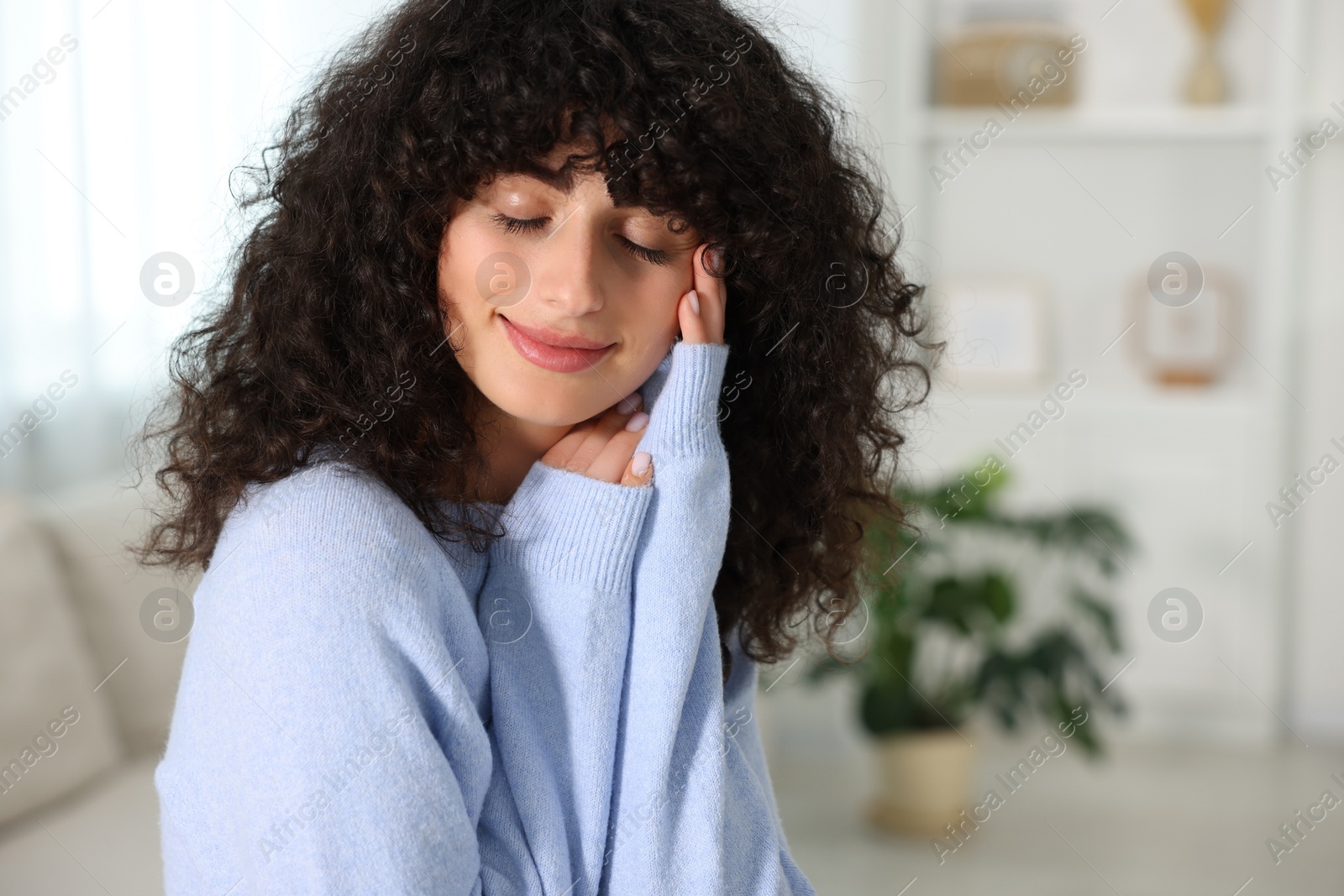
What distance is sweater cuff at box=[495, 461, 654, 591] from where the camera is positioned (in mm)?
935

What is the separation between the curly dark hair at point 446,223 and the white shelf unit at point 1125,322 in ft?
7.10

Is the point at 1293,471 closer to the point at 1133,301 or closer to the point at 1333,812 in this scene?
the point at 1133,301

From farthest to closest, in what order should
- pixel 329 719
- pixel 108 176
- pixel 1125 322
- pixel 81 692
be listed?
pixel 1125 322 → pixel 108 176 → pixel 81 692 → pixel 329 719

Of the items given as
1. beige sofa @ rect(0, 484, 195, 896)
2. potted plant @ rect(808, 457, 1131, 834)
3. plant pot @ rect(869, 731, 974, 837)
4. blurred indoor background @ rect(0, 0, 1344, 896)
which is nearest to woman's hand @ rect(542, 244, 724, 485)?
beige sofa @ rect(0, 484, 195, 896)

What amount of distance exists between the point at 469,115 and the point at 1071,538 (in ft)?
7.49

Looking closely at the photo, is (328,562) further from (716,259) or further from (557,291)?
(716,259)

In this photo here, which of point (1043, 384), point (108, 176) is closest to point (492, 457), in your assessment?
point (108, 176)

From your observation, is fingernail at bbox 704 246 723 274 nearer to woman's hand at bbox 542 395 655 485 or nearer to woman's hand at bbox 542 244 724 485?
woman's hand at bbox 542 244 724 485

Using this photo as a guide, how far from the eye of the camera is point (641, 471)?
3.25 ft

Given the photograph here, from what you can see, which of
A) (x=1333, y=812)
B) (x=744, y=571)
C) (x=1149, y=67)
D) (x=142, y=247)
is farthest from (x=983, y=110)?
(x=744, y=571)

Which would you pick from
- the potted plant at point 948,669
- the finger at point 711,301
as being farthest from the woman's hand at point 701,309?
the potted plant at point 948,669

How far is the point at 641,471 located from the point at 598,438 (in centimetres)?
6

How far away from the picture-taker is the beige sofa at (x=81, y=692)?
1.58m

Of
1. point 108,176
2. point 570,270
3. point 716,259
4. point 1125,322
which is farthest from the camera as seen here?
point 1125,322
